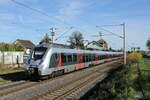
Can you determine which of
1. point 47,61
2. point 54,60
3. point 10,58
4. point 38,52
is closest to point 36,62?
point 47,61

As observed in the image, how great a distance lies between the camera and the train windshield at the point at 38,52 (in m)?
15.6

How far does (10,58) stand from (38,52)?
1304 centimetres

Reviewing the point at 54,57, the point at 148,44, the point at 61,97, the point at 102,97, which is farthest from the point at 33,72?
the point at 148,44

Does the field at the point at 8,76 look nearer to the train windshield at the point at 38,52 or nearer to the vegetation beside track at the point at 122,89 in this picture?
the train windshield at the point at 38,52

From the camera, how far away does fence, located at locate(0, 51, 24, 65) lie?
85.4 ft

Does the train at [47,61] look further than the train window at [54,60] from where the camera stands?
No

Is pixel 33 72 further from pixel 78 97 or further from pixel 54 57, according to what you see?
pixel 78 97

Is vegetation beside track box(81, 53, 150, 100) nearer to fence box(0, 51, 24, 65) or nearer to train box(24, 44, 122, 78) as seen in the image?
train box(24, 44, 122, 78)

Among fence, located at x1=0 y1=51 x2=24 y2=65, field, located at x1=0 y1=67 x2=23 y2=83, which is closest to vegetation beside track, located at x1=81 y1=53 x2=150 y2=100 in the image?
field, located at x1=0 y1=67 x2=23 y2=83

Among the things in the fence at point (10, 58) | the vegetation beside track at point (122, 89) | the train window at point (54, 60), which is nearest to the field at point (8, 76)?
the train window at point (54, 60)

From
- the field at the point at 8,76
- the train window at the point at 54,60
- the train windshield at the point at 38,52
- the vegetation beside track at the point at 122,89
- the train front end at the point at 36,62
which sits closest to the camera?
the vegetation beside track at the point at 122,89

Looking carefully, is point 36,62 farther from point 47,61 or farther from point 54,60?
point 54,60

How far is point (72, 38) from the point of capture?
85.9 m

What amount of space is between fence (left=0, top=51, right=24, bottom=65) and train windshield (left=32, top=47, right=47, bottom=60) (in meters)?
11.4
